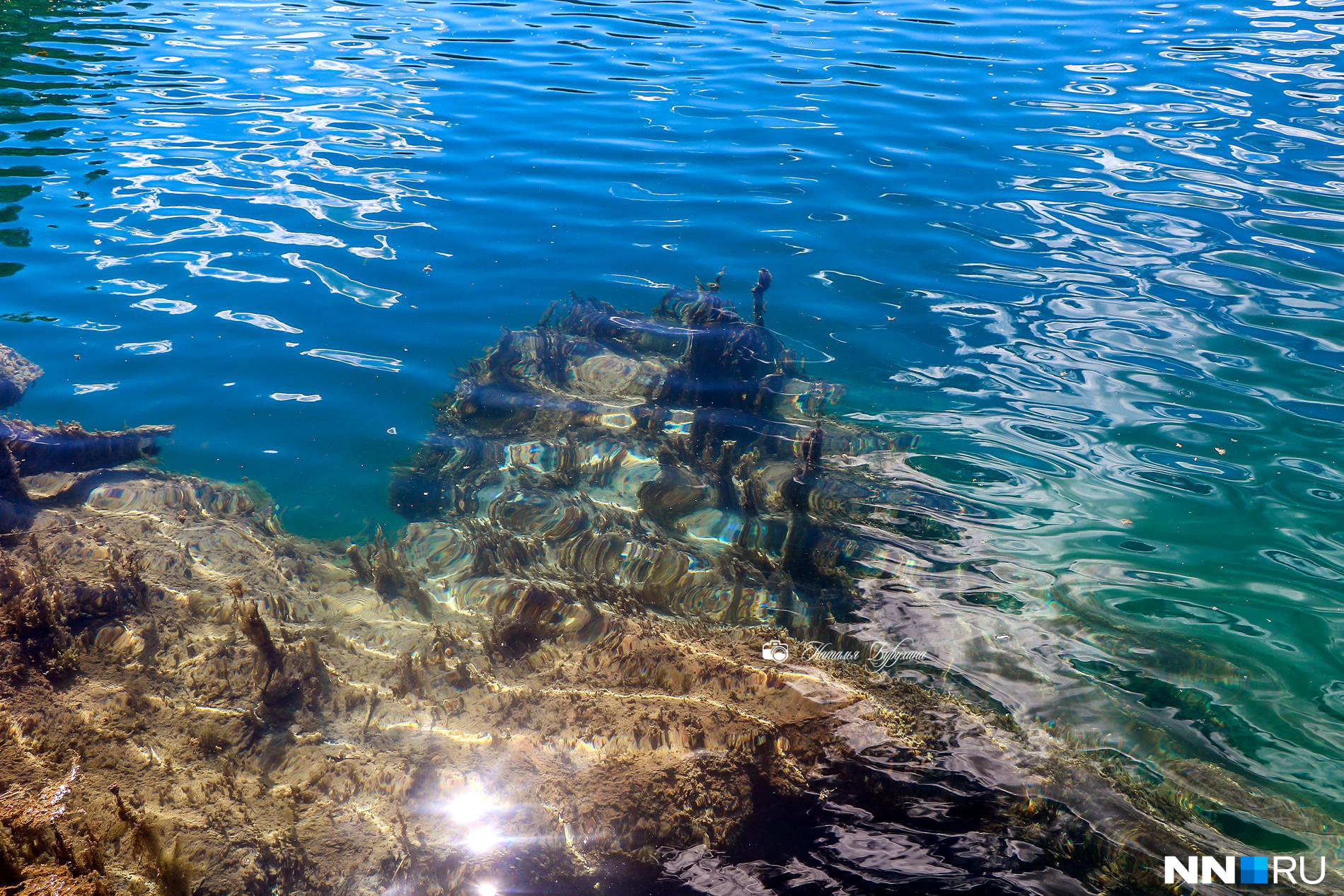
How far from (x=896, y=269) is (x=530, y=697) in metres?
5.98

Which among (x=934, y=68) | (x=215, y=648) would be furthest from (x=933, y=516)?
(x=934, y=68)

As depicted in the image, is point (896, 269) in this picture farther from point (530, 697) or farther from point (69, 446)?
point (69, 446)

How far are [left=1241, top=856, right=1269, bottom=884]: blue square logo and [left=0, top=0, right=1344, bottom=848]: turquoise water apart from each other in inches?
4.5

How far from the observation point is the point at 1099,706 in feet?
12.7

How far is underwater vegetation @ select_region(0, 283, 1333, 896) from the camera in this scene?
3125mm

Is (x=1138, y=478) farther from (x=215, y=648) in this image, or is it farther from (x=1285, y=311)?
(x=215, y=648)

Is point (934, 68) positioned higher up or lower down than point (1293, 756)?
higher up

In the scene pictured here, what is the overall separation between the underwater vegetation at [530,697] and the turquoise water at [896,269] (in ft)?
1.80

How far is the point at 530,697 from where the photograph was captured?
401 centimetres

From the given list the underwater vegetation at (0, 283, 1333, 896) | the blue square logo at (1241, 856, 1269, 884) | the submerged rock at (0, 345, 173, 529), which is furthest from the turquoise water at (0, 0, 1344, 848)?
the underwater vegetation at (0, 283, 1333, 896)

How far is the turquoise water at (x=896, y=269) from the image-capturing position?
4496 mm

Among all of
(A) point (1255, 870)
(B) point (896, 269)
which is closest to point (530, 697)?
(A) point (1255, 870)

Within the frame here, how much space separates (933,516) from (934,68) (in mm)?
10889

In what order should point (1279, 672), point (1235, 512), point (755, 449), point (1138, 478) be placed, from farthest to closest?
point (755, 449) < point (1138, 478) < point (1235, 512) < point (1279, 672)
